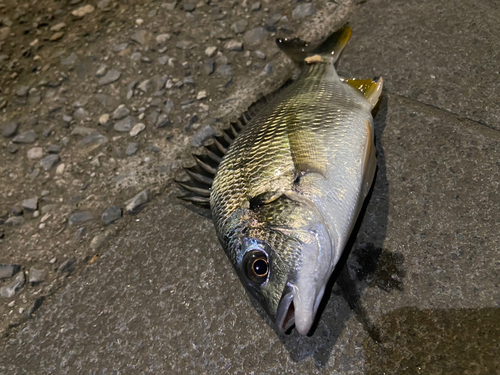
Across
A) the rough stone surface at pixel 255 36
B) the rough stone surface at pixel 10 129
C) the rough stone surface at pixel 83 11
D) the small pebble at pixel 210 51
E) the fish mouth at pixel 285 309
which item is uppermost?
the rough stone surface at pixel 83 11

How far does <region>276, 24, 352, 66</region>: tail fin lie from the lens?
304 cm

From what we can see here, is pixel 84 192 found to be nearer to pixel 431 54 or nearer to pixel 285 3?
pixel 285 3

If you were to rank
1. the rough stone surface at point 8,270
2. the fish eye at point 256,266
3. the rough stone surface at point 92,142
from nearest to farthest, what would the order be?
the fish eye at point 256,266, the rough stone surface at point 8,270, the rough stone surface at point 92,142

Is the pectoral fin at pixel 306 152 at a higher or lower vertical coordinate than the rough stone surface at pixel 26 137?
higher

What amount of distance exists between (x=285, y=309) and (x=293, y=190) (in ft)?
2.21

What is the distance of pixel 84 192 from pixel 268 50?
225cm

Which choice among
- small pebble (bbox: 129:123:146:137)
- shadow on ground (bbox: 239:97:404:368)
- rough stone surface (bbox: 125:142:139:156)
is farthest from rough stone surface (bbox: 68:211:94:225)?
shadow on ground (bbox: 239:97:404:368)

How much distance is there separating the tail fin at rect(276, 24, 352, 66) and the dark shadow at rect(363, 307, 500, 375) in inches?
82.8

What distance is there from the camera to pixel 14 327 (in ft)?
8.18

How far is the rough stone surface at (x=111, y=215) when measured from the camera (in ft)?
9.36

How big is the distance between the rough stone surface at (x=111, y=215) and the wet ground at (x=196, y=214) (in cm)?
2

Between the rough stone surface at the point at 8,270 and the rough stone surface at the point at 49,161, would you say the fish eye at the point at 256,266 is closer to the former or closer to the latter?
the rough stone surface at the point at 8,270

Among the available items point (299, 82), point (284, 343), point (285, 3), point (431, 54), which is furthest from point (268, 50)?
point (284, 343)

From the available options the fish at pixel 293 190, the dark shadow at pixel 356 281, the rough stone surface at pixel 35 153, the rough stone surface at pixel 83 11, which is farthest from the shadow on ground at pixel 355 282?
the rough stone surface at pixel 83 11
